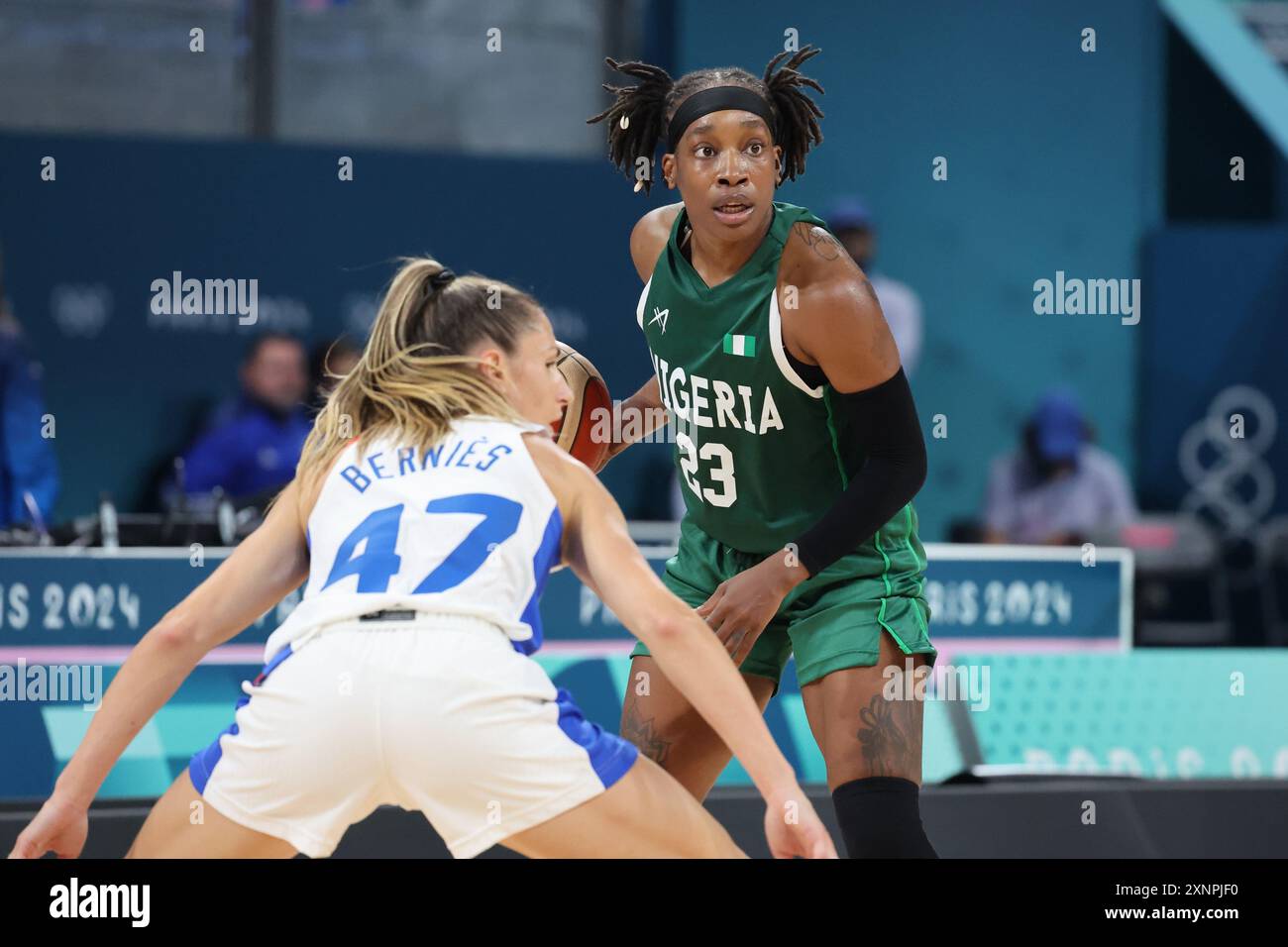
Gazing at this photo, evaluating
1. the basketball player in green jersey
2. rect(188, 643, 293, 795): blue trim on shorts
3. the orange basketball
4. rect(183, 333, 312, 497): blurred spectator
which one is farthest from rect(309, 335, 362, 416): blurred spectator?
rect(188, 643, 293, 795): blue trim on shorts

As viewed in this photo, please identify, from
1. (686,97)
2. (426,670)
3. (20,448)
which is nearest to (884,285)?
(20,448)

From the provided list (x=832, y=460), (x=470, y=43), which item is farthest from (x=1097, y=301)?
(x=832, y=460)

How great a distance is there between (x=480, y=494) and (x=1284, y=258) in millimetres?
8020

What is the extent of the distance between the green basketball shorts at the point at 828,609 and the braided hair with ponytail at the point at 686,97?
81 cm

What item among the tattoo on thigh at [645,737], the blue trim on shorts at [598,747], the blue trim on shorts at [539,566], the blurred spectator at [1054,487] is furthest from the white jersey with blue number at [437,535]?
the blurred spectator at [1054,487]

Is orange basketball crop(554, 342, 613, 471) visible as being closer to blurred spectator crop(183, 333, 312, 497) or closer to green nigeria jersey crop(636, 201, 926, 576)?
green nigeria jersey crop(636, 201, 926, 576)

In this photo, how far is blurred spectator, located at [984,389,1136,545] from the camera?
809cm

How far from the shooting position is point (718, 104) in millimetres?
3436

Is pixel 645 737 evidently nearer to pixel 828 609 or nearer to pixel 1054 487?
pixel 828 609

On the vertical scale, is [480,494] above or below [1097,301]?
below

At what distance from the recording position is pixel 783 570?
325 cm

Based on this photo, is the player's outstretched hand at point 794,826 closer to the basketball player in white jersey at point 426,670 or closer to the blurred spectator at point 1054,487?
the basketball player in white jersey at point 426,670

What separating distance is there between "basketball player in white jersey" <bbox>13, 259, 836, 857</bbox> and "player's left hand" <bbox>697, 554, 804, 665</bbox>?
1.43ft

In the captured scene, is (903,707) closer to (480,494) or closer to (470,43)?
(480,494)
